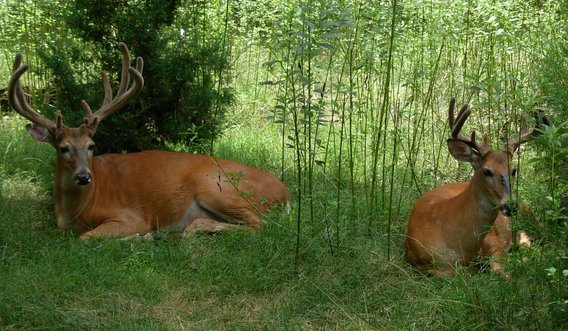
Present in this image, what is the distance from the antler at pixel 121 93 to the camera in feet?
23.0

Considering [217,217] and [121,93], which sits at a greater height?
[121,93]

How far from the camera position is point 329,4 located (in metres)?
A: 5.84

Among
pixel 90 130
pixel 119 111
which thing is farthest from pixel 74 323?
pixel 119 111

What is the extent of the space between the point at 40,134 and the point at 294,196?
6.53 ft

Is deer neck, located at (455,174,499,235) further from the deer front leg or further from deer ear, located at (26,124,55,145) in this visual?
deer ear, located at (26,124,55,145)

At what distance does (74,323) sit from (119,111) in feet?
9.79

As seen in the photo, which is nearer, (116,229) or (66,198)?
(66,198)

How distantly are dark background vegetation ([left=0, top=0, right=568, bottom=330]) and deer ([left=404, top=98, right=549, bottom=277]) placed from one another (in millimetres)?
167

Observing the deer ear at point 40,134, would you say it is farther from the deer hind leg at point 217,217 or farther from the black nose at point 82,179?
the deer hind leg at point 217,217

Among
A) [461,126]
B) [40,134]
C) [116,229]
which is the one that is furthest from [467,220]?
[40,134]

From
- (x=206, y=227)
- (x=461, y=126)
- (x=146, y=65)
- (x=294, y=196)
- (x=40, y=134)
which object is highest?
(x=146, y=65)

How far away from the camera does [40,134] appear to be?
698 centimetres

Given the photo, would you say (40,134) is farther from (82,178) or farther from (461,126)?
(461,126)

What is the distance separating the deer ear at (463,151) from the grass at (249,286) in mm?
757
